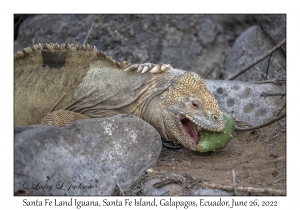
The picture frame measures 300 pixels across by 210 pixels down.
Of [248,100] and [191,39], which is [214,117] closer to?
[248,100]

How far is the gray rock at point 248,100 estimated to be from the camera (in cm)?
717

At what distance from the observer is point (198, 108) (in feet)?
19.7

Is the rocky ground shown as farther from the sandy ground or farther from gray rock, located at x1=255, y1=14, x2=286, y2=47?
the sandy ground

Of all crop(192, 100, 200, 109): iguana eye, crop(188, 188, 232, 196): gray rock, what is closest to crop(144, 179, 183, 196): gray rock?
crop(188, 188, 232, 196): gray rock

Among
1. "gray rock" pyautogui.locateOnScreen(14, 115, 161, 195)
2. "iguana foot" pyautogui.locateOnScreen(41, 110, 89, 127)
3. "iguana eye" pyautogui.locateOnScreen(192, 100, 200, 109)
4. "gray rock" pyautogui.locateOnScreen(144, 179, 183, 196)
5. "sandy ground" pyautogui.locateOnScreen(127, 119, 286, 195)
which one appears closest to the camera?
"gray rock" pyautogui.locateOnScreen(14, 115, 161, 195)

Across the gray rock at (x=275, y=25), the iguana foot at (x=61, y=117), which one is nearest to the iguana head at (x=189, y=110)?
the iguana foot at (x=61, y=117)

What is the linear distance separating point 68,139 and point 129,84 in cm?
151

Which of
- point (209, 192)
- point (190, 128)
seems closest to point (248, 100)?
point (190, 128)

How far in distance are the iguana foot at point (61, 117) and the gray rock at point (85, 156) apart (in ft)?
2.00

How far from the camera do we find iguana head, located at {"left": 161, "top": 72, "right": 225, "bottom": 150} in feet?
19.5

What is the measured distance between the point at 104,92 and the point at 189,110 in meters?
1.16

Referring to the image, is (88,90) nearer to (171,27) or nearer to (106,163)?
(106,163)
